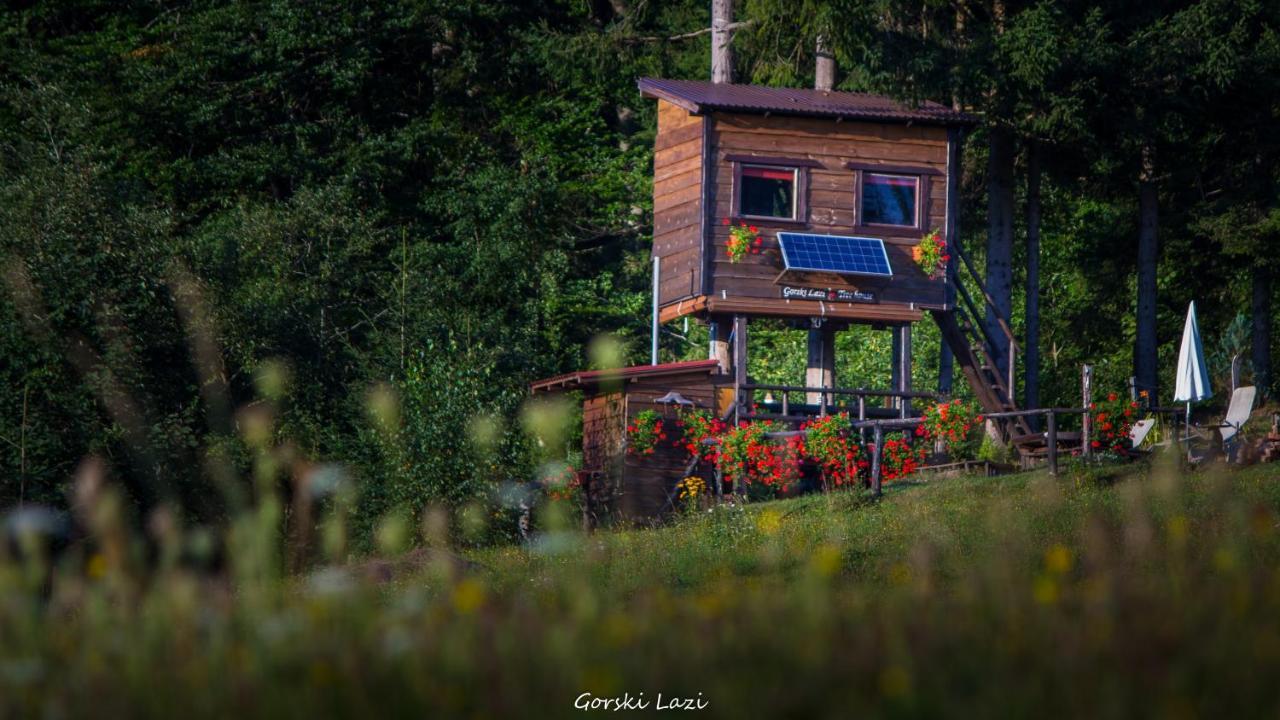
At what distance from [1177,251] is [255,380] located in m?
18.7

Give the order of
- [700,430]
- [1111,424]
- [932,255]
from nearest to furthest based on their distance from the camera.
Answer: [1111,424] → [700,430] → [932,255]

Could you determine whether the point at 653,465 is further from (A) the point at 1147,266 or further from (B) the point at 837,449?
(A) the point at 1147,266

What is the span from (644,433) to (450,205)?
11.8m

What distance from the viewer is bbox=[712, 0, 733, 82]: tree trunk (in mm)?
33250

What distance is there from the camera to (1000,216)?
30.5m

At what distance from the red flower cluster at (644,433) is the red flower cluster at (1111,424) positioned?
7102mm

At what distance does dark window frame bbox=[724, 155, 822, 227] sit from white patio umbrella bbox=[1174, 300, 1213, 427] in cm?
644

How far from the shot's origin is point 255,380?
2877cm

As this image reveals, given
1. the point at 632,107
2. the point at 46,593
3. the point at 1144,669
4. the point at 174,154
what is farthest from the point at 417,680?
the point at 632,107

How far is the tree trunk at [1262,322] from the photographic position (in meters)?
30.7

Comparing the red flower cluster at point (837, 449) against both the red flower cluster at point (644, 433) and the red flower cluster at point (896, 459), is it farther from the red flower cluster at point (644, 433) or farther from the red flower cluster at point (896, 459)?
the red flower cluster at point (644, 433)

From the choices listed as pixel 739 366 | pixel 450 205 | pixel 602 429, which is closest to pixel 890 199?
pixel 739 366

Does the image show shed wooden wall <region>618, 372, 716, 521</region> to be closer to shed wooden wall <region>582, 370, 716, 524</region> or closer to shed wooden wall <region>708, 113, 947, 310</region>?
shed wooden wall <region>582, 370, 716, 524</region>

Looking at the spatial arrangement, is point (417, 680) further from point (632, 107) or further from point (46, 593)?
point (632, 107)
